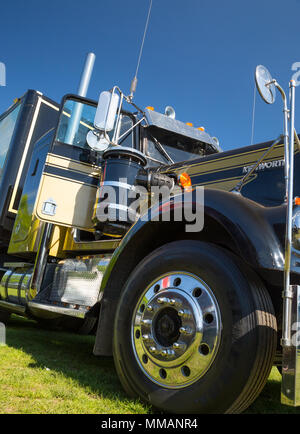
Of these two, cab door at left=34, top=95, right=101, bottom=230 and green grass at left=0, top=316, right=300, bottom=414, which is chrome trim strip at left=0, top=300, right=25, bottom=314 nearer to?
green grass at left=0, top=316, right=300, bottom=414

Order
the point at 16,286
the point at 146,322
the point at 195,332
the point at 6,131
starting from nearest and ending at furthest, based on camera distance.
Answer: the point at 195,332 < the point at 146,322 < the point at 16,286 < the point at 6,131

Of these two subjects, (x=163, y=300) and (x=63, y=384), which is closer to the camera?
(x=163, y=300)

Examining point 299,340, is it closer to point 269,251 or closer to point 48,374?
point 269,251

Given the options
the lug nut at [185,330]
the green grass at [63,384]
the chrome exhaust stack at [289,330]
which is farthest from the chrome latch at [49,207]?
the chrome exhaust stack at [289,330]

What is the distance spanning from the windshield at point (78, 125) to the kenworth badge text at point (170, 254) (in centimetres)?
1

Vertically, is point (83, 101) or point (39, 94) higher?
point (39, 94)

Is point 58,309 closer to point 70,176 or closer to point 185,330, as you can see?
point 70,176

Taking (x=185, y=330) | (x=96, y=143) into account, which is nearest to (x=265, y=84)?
(x=185, y=330)

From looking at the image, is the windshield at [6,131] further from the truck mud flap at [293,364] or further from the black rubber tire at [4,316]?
the truck mud flap at [293,364]

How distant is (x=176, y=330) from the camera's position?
1.99m

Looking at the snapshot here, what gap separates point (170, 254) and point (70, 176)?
7.03 feet
